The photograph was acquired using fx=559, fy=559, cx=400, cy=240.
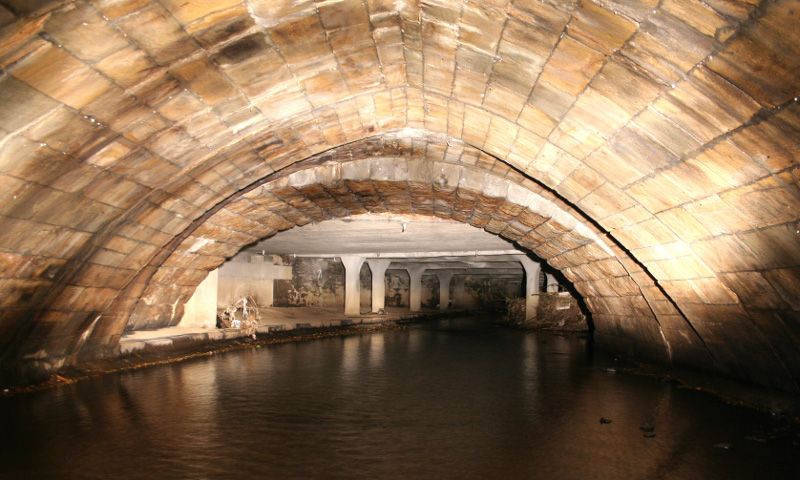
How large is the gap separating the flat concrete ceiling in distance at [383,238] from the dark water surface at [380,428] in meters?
5.49

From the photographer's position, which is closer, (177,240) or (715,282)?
(715,282)

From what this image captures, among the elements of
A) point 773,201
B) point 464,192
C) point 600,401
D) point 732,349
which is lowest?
point 600,401

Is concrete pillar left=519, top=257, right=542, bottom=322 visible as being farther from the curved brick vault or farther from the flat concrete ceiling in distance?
the curved brick vault

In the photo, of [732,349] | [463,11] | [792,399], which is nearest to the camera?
[463,11]

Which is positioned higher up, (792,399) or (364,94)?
(364,94)

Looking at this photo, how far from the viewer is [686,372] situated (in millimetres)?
9273

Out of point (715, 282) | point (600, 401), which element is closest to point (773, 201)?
point (715, 282)

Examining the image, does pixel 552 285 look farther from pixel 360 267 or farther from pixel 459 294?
pixel 459 294

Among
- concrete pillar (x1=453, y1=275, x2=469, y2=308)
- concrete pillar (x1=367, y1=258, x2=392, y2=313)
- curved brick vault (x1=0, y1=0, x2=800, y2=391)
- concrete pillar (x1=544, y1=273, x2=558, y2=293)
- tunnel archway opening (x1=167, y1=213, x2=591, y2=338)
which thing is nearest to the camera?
curved brick vault (x1=0, y1=0, x2=800, y2=391)

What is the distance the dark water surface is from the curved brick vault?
124 cm

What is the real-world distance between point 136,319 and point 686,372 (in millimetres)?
10972

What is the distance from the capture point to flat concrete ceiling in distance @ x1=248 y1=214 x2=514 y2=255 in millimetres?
14742

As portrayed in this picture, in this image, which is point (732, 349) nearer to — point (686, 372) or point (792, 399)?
point (792, 399)

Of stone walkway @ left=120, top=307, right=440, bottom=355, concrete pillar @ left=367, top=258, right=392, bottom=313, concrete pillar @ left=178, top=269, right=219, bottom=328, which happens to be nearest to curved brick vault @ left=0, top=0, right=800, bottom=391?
stone walkway @ left=120, top=307, right=440, bottom=355
